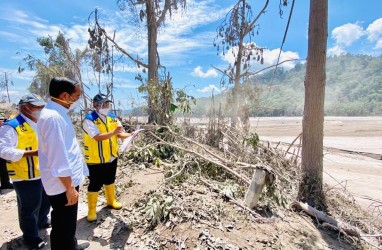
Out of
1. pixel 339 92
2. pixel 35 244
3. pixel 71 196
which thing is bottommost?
pixel 35 244

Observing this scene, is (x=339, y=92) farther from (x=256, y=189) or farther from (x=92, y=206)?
(x=92, y=206)

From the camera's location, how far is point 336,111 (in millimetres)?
72875

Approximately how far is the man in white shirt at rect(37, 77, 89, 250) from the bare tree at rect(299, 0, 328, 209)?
4.01 metres

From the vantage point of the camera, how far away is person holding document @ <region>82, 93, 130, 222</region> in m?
3.52

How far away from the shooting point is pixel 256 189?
3.99m

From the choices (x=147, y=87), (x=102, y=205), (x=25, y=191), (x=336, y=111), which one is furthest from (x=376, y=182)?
(x=336, y=111)

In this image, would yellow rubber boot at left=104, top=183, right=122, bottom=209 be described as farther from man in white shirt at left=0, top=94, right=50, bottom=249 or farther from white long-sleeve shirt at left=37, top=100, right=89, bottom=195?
white long-sleeve shirt at left=37, top=100, right=89, bottom=195

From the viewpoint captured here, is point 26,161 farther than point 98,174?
No

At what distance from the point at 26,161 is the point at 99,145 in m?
0.83

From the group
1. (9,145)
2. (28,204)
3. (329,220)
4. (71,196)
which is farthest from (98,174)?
(329,220)

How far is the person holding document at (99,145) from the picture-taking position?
11.5 ft

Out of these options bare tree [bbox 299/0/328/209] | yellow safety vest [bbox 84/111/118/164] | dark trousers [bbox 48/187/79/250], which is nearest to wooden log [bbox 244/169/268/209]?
bare tree [bbox 299/0/328/209]

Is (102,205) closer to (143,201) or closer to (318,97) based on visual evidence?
(143,201)

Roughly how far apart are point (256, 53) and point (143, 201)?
9674mm
